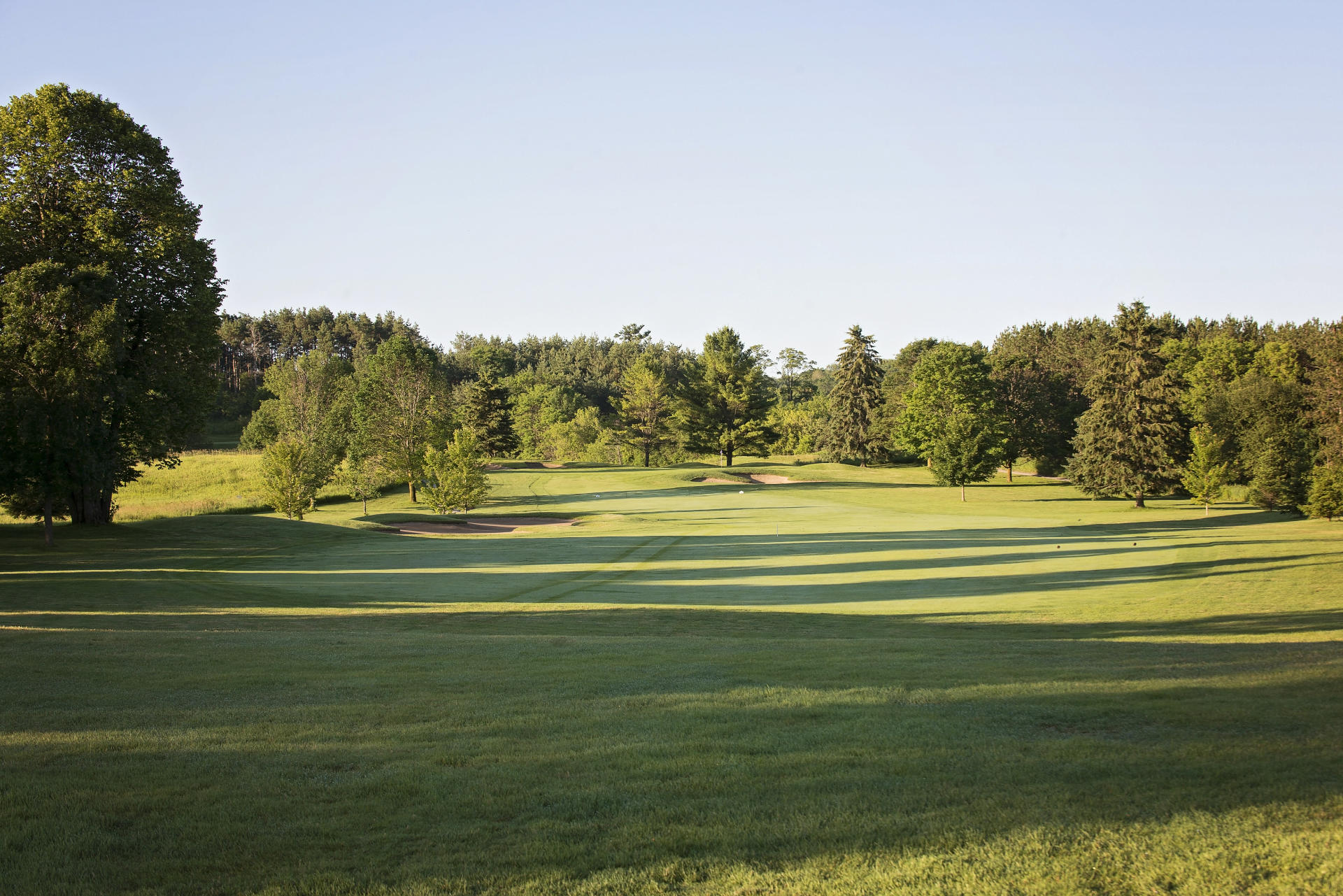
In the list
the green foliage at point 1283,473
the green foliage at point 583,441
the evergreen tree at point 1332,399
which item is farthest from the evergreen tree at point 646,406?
the evergreen tree at point 1332,399

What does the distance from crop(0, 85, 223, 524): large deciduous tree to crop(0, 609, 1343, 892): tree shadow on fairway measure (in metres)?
18.3

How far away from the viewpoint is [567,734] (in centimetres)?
729

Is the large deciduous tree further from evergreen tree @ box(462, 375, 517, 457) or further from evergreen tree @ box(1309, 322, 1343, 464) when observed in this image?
evergreen tree @ box(1309, 322, 1343, 464)

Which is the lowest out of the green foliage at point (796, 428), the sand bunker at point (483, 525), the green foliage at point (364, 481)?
the sand bunker at point (483, 525)

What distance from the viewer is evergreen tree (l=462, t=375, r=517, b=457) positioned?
76.6 m

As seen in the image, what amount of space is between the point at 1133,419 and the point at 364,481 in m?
51.1

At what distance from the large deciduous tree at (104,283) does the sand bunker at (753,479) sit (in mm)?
38748

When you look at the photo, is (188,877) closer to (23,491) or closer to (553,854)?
(553,854)

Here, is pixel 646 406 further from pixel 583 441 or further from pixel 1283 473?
pixel 1283 473

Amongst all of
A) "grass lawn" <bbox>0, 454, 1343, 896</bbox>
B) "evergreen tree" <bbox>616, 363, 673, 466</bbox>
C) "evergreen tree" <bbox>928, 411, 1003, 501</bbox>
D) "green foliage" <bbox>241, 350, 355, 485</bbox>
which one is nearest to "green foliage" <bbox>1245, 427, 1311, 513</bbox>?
"evergreen tree" <bbox>928, 411, 1003, 501</bbox>

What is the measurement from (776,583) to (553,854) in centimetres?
1882

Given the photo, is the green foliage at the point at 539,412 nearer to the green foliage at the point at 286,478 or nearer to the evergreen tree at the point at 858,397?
the evergreen tree at the point at 858,397

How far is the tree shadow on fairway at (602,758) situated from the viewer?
497 centimetres

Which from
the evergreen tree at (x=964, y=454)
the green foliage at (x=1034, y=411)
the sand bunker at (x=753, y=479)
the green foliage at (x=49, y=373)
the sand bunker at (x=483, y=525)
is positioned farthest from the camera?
the green foliage at (x=1034, y=411)
